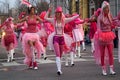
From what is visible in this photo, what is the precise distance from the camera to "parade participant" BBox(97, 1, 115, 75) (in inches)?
475

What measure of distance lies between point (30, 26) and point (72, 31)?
2105mm

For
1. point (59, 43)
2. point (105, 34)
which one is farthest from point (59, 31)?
point (105, 34)

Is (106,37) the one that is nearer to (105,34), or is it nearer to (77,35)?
(105,34)

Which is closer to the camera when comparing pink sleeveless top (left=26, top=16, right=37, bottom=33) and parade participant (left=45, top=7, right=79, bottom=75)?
parade participant (left=45, top=7, right=79, bottom=75)

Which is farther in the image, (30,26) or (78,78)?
(30,26)

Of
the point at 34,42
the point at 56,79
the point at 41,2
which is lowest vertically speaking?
the point at 56,79

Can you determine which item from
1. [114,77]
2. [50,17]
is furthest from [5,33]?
[114,77]

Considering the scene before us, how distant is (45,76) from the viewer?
475 inches

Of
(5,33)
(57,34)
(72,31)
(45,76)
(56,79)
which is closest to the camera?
(56,79)

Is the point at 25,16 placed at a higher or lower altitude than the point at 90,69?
higher

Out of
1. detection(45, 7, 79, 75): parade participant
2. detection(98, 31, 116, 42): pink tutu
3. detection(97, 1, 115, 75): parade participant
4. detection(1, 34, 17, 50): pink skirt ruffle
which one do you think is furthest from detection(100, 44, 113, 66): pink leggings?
detection(1, 34, 17, 50): pink skirt ruffle

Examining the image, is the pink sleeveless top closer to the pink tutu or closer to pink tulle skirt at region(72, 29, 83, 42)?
pink tulle skirt at region(72, 29, 83, 42)

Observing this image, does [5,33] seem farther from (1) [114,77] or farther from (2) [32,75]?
(1) [114,77]

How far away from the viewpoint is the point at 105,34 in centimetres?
1209
